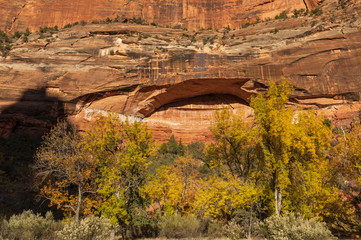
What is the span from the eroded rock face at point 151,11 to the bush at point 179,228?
4148 cm

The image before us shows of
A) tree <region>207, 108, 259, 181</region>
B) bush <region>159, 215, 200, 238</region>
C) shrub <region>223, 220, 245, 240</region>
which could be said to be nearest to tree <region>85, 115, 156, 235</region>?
bush <region>159, 215, 200, 238</region>

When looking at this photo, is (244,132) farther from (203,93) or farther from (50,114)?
(50,114)

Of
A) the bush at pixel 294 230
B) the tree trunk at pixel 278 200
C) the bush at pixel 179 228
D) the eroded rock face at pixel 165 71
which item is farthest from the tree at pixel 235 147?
the eroded rock face at pixel 165 71

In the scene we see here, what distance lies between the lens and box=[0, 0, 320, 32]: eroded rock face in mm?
42344

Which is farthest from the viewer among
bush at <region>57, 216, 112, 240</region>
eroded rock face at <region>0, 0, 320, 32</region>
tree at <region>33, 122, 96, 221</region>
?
eroded rock face at <region>0, 0, 320, 32</region>

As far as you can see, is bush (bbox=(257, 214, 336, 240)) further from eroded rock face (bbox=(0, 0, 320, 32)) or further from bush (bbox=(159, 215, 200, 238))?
eroded rock face (bbox=(0, 0, 320, 32))

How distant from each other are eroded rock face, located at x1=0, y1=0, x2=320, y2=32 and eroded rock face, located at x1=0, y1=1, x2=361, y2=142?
13.7 m

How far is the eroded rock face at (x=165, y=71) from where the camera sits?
27.6 metres

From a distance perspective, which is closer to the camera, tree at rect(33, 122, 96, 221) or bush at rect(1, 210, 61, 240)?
bush at rect(1, 210, 61, 240)

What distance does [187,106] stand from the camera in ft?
119

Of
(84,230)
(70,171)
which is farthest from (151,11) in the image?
(84,230)

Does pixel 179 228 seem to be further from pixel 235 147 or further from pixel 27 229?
pixel 27 229

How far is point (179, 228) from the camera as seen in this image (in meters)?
11.3

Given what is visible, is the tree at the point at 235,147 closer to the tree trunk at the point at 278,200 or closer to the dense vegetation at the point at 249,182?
the dense vegetation at the point at 249,182
